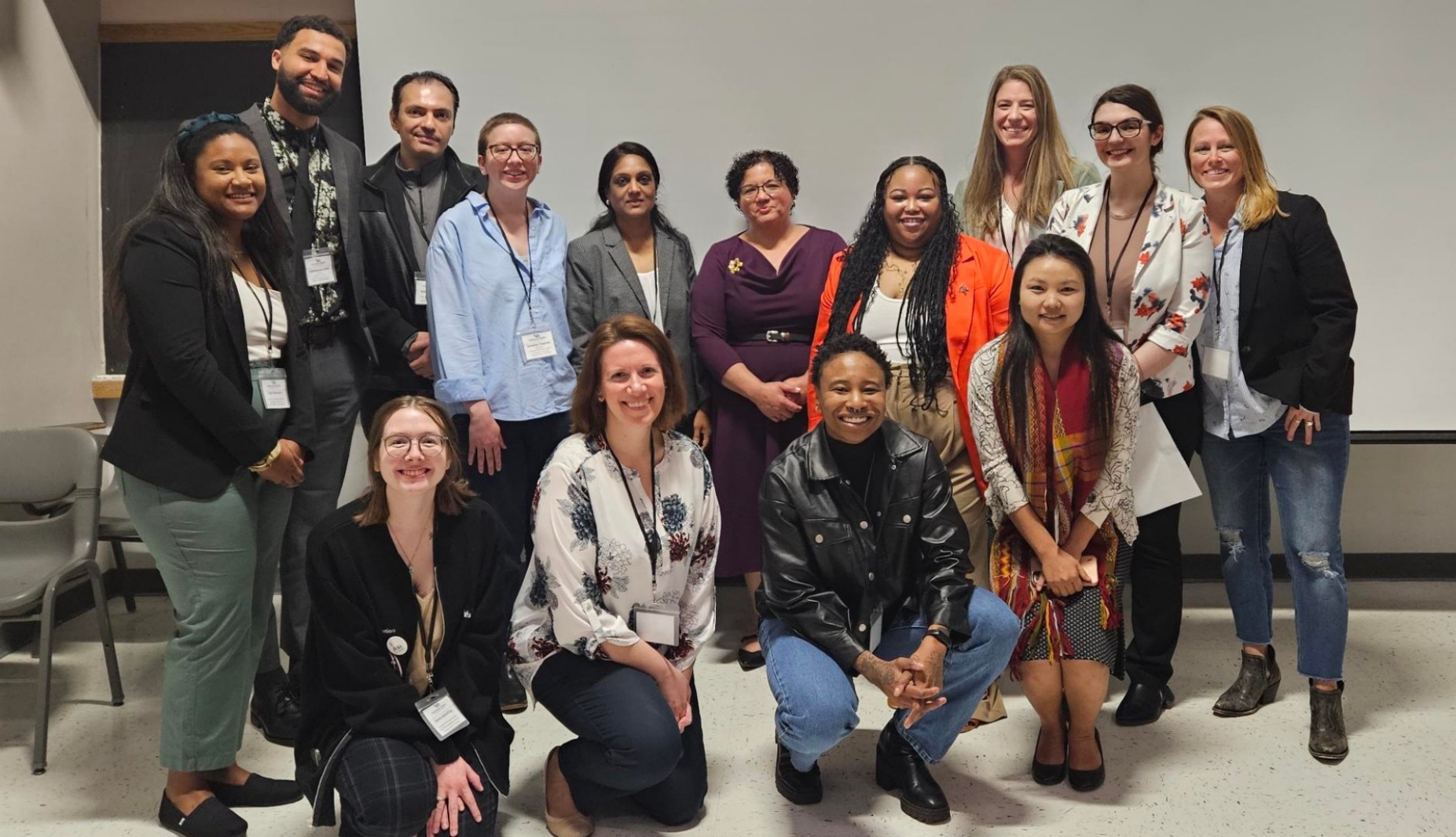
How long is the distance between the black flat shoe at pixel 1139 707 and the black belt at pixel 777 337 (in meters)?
1.31

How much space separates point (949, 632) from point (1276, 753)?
3.41ft

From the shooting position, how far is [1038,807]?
91.0 inches

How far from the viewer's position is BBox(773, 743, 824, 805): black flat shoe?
235cm

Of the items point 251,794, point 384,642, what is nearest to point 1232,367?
point 384,642

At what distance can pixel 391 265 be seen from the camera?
9.71 ft

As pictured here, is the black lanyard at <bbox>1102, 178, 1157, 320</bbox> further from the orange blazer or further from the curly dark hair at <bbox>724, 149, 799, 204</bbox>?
the curly dark hair at <bbox>724, 149, 799, 204</bbox>

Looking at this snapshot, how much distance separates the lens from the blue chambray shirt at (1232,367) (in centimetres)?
266

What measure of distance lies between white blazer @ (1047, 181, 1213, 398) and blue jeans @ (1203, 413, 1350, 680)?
36 centimetres

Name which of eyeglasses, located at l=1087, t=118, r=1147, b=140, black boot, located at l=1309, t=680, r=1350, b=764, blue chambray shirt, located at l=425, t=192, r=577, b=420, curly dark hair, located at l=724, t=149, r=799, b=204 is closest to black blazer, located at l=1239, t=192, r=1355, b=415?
eyeglasses, located at l=1087, t=118, r=1147, b=140

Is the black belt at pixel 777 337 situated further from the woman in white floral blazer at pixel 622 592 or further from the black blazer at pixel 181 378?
the black blazer at pixel 181 378

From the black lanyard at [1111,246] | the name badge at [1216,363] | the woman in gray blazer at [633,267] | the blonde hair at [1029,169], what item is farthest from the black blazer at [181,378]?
the name badge at [1216,363]

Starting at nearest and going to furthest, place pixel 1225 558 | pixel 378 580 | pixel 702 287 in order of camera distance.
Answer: pixel 378 580, pixel 1225 558, pixel 702 287

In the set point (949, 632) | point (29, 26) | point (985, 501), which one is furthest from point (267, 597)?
point (29, 26)

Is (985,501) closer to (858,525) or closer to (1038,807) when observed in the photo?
(858,525)
